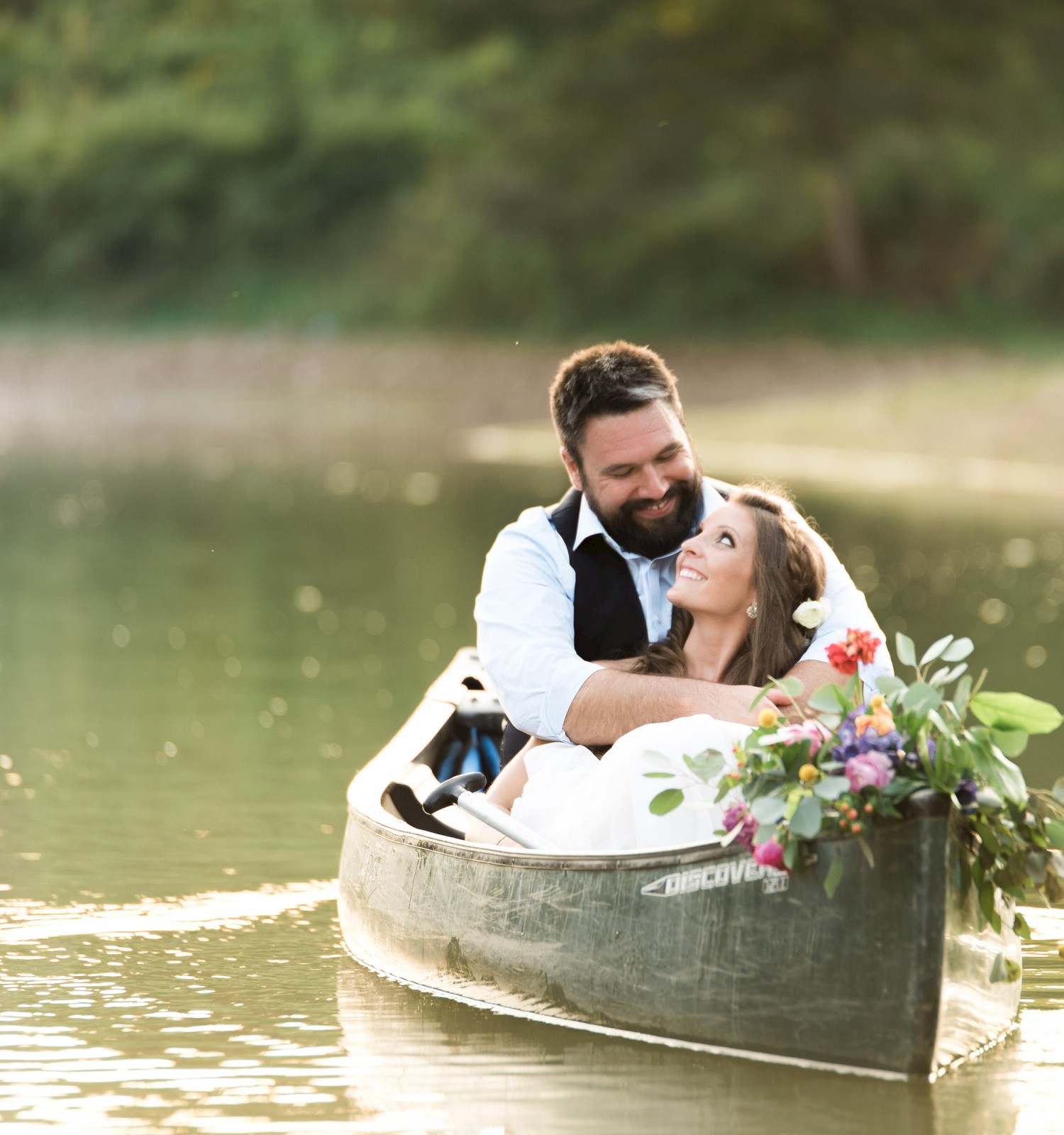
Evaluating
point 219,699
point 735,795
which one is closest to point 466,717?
point 735,795

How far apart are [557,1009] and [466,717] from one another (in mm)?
2243

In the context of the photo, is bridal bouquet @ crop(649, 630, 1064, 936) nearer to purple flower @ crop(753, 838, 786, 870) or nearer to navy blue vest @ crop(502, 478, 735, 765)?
purple flower @ crop(753, 838, 786, 870)

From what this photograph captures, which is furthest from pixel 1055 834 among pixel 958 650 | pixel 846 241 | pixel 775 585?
pixel 846 241

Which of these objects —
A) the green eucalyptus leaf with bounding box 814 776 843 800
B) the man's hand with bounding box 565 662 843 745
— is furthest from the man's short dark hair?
the green eucalyptus leaf with bounding box 814 776 843 800

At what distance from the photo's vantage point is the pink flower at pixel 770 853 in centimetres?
460

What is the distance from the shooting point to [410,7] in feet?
128

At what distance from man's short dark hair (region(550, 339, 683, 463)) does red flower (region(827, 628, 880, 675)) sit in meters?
1.26

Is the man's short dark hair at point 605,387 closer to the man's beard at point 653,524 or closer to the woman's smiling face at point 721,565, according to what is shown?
the man's beard at point 653,524

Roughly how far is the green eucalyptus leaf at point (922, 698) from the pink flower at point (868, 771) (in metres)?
0.14

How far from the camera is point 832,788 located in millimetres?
4508

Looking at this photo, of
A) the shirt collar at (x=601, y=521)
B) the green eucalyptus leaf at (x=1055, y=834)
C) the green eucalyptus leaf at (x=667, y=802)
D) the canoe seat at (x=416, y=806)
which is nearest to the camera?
the green eucalyptus leaf at (x=1055, y=834)

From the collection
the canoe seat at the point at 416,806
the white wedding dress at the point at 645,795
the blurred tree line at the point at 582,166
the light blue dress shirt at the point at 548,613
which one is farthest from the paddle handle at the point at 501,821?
the blurred tree line at the point at 582,166

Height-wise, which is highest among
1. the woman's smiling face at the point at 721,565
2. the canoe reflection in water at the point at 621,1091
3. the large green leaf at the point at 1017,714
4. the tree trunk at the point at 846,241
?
the tree trunk at the point at 846,241

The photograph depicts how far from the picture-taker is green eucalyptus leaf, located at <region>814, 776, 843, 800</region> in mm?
4500
